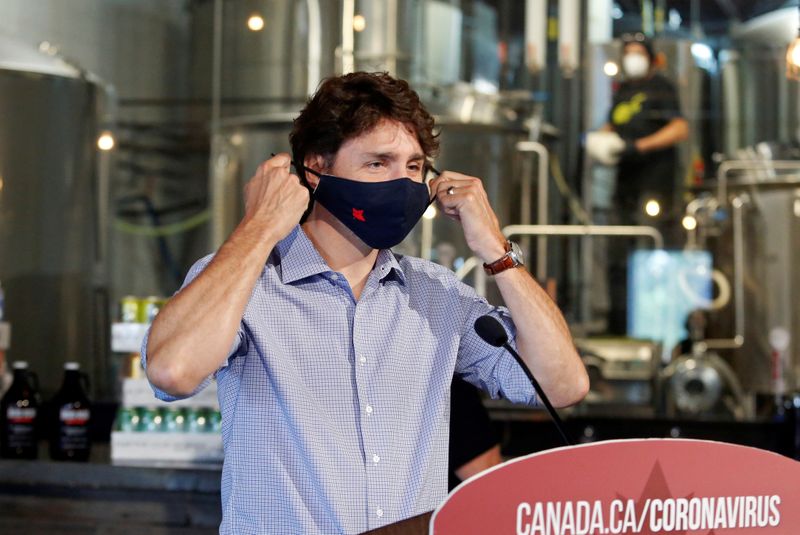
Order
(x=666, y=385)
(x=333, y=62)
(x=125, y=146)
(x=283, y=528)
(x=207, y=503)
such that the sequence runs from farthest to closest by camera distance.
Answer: (x=125, y=146)
(x=333, y=62)
(x=666, y=385)
(x=207, y=503)
(x=283, y=528)

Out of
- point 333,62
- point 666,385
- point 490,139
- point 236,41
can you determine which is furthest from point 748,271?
point 236,41

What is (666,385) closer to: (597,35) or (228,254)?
(597,35)

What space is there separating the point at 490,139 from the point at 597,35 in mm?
1460

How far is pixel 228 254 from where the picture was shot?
1770 mm

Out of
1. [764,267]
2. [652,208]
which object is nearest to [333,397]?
[764,267]

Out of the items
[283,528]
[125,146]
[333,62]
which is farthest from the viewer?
[125,146]

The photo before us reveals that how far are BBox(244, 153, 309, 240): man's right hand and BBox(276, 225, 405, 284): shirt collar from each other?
69 millimetres

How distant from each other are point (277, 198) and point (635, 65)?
16.0 ft

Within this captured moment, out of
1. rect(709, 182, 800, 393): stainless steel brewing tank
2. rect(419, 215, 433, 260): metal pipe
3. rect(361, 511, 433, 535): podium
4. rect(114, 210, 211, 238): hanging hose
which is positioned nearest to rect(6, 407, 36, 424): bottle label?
rect(361, 511, 433, 535): podium

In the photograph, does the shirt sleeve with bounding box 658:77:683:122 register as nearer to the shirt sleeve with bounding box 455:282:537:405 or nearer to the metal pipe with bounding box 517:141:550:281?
the metal pipe with bounding box 517:141:550:281

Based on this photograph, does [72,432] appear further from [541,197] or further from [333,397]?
[541,197]

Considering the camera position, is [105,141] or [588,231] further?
[588,231]

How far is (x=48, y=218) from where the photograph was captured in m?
5.04

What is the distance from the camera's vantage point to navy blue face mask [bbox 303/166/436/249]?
6.15 feet
